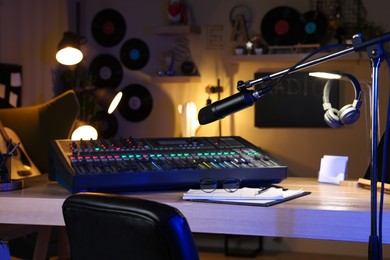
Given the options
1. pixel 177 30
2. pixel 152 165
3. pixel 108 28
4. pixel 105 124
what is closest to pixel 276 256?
pixel 105 124

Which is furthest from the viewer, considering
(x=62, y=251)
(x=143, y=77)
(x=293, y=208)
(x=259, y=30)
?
(x=143, y=77)

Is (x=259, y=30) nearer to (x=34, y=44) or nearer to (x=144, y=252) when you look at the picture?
(x=34, y=44)

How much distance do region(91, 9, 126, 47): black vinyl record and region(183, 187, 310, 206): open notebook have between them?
4.45m

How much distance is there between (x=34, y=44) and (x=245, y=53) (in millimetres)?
1775

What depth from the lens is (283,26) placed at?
18.0 ft

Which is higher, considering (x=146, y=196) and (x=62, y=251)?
(x=146, y=196)

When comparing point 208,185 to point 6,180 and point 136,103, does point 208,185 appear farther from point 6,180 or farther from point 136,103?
point 136,103

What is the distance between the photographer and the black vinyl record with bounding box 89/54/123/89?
6.09m

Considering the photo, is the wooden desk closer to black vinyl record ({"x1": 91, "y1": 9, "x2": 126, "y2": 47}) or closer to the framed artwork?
the framed artwork

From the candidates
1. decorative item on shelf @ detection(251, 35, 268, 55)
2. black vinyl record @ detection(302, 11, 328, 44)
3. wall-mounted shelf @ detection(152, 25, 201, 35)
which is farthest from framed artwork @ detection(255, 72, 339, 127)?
wall-mounted shelf @ detection(152, 25, 201, 35)

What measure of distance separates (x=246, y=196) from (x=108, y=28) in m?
4.63

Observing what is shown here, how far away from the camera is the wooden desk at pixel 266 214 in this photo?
156 cm

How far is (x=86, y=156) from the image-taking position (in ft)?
6.55

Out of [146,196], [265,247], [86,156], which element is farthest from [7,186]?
[265,247]
